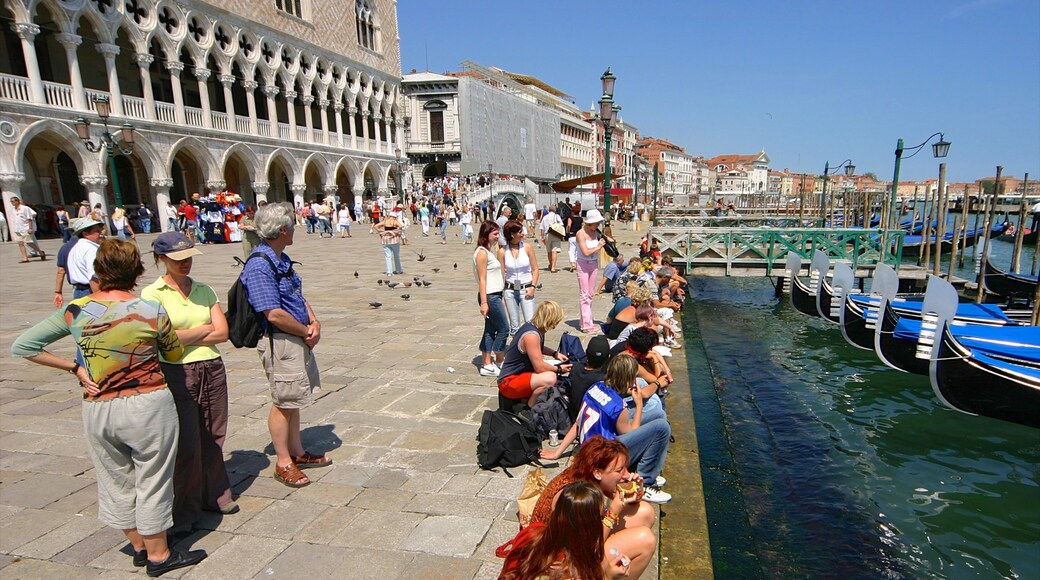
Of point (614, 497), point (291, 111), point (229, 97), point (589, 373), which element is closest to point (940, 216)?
point (589, 373)

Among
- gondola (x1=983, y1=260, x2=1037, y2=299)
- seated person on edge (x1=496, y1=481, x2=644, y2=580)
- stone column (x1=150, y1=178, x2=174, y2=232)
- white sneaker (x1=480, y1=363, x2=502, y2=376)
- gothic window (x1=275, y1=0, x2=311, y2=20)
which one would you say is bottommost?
gondola (x1=983, y1=260, x2=1037, y2=299)

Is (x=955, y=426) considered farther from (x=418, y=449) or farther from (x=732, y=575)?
(x=418, y=449)

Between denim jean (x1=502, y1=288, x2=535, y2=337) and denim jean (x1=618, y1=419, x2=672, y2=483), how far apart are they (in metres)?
2.03

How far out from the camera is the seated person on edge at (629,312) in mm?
5480

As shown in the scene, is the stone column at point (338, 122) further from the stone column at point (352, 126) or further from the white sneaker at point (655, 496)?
the white sneaker at point (655, 496)

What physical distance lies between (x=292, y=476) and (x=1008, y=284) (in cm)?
1541

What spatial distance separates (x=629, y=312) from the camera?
559cm

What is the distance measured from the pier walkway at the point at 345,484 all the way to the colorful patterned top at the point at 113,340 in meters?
0.94

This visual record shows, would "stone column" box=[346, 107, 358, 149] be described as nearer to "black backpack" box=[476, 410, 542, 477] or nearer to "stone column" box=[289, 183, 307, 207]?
"stone column" box=[289, 183, 307, 207]

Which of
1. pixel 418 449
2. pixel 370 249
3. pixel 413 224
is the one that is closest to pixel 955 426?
pixel 418 449

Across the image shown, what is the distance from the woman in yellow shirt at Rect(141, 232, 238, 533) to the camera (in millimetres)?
2594

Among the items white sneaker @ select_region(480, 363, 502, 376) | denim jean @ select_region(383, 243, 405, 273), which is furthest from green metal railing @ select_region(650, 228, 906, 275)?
white sneaker @ select_region(480, 363, 502, 376)

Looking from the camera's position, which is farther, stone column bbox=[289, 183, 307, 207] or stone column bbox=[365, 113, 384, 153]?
stone column bbox=[365, 113, 384, 153]

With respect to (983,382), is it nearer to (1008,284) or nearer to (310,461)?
(310,461)
